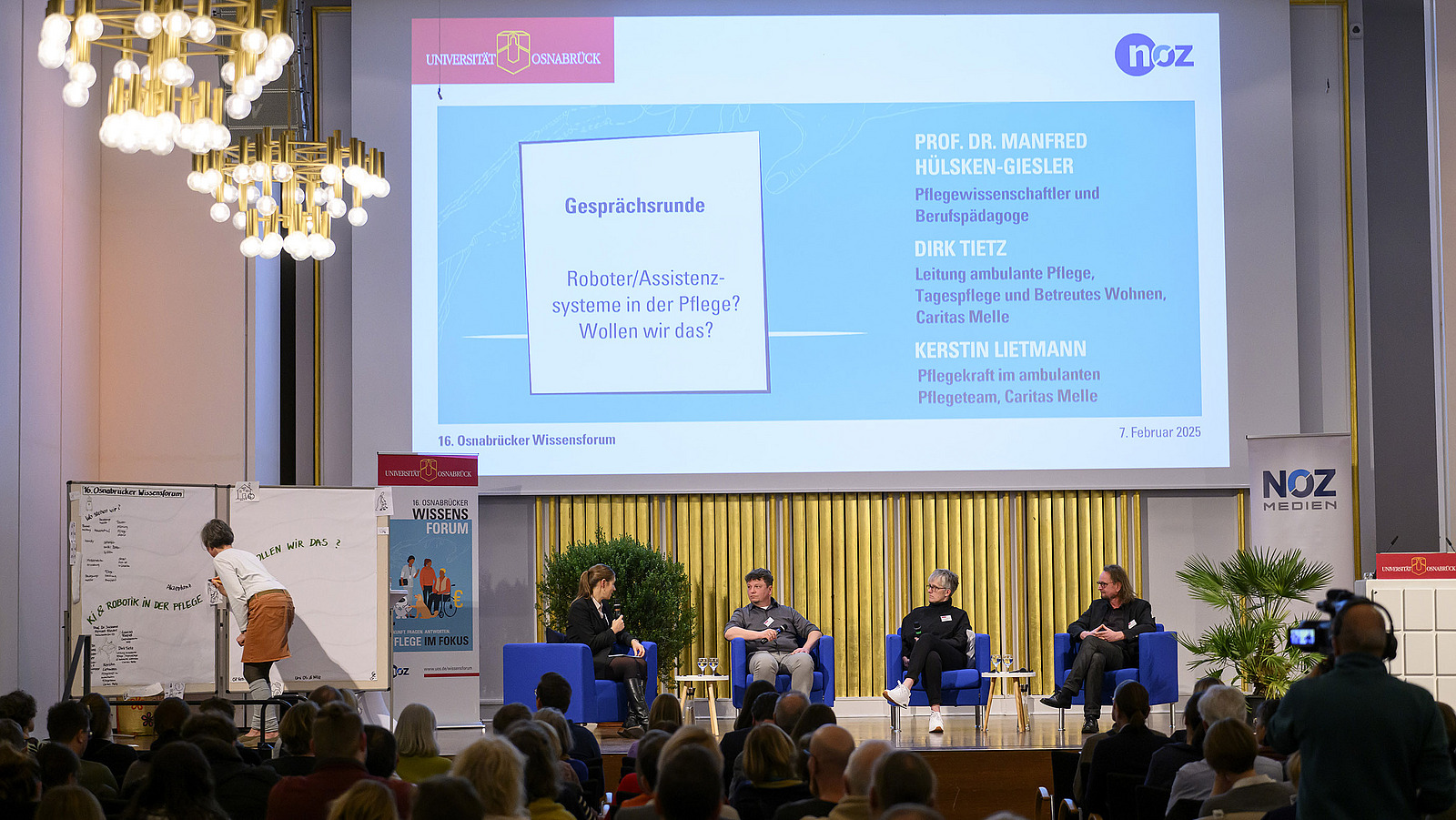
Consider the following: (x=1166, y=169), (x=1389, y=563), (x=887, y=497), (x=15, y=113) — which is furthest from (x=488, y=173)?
(x=1389, y=563)

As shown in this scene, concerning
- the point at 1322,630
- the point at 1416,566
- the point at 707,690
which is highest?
the point at 1322,630

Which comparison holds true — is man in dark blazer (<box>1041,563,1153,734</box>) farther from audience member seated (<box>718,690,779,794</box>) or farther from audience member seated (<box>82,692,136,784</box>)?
audience member seated (<box>82,692,136,784</box>)

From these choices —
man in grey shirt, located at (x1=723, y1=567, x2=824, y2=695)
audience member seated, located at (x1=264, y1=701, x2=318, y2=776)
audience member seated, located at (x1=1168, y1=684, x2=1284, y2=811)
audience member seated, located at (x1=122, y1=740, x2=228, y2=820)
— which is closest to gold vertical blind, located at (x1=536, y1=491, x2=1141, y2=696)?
man in grey shirt, located at (x1=723, y1=567, x2=824, y2=695)

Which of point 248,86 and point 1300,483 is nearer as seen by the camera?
point 248,86

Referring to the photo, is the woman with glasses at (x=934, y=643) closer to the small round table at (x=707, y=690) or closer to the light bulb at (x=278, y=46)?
the small round table at (x=707, y=690)

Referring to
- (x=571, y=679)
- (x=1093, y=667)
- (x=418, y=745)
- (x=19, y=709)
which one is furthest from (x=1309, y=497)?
(x=19, y=709)

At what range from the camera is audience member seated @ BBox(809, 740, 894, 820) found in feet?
9.89

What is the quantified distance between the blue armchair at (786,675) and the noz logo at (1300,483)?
2911mm

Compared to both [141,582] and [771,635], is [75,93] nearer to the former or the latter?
[141,582]

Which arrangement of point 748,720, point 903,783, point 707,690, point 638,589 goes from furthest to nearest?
point 707,690 → point 638,589 → point 748,720 → point 903,783

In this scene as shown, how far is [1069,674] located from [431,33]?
5837 millimetres

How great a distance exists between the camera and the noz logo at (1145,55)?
9.52 meters

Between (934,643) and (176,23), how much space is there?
17.6 feet

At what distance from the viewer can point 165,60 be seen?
435cm
